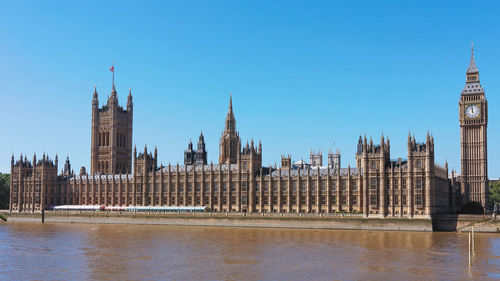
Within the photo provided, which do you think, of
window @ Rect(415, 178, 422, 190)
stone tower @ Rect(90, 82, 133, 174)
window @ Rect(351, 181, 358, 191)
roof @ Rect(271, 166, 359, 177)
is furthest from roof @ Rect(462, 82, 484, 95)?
stone tower @ Rect(90, 82, 133, 174)

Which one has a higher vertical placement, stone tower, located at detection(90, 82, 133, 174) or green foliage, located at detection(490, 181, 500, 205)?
stone tower, located at detection(90, 82, 133, 174)

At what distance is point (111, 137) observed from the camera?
616ft

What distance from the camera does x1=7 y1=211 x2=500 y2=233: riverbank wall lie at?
4198 inches

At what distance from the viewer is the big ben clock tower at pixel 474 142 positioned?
5221 inches

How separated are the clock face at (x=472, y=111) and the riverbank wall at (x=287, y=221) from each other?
116ft

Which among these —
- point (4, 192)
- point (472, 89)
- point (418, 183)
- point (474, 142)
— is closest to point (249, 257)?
point (418, 183)

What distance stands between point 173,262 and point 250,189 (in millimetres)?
69766

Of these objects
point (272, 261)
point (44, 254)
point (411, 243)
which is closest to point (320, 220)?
point (411, 243)

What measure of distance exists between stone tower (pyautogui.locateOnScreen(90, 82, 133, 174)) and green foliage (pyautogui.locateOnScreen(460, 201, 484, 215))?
106006 millimetres

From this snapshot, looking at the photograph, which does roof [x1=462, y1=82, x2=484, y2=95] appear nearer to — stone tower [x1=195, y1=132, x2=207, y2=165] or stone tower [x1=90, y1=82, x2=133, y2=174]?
stone tower [x1=195, y1=132, x2=207, y2=165]

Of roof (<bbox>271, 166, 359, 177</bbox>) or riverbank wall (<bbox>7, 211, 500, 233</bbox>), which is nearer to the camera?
riverbank wall (<bbox>7, 211, 500, 233</bbox>)

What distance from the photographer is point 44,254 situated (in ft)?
238

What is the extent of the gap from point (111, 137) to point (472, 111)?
109m

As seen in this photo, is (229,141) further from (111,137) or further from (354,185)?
(354,185)
